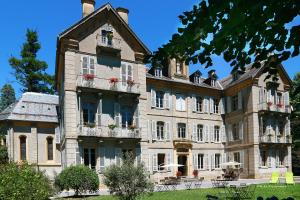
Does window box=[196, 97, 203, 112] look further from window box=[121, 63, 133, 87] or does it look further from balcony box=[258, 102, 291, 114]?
window box=[121, 63, 133, 87]

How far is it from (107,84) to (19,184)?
17.1m

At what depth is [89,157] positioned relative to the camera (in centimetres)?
2867

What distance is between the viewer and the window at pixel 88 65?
Answer: 95.6 feet

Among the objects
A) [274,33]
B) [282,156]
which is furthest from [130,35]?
[274,33]

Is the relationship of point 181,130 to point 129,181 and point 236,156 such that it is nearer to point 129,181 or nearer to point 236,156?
point 236,156

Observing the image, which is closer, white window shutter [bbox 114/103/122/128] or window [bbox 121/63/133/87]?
white window shutter [bbox 114/103/122/128]

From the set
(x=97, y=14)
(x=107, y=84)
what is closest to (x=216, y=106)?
(x=107, y=84)

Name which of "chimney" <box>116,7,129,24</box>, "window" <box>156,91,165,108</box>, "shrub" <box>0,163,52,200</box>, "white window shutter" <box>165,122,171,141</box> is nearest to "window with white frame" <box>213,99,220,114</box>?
"white window shutter" <box>165,122,171,141</box>

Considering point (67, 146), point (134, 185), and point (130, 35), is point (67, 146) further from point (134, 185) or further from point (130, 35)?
point (134, 185)

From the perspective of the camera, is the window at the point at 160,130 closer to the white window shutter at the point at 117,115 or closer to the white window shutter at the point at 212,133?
the white window shutter at the point at 212,133

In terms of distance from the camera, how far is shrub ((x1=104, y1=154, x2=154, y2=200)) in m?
16.0

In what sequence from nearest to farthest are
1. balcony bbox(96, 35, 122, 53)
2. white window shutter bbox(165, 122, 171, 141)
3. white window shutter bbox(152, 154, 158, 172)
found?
balcony bbox(96, 35, 122, 53), white window shutter bbox(152, 154, 158, 172), white window shutter bbox(165, 122, 171, 141)

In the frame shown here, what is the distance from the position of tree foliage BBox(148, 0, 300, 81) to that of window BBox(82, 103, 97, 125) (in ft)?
82.5

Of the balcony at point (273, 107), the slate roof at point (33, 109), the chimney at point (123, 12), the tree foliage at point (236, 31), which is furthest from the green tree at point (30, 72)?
the tree foliage at point (236, 31)
